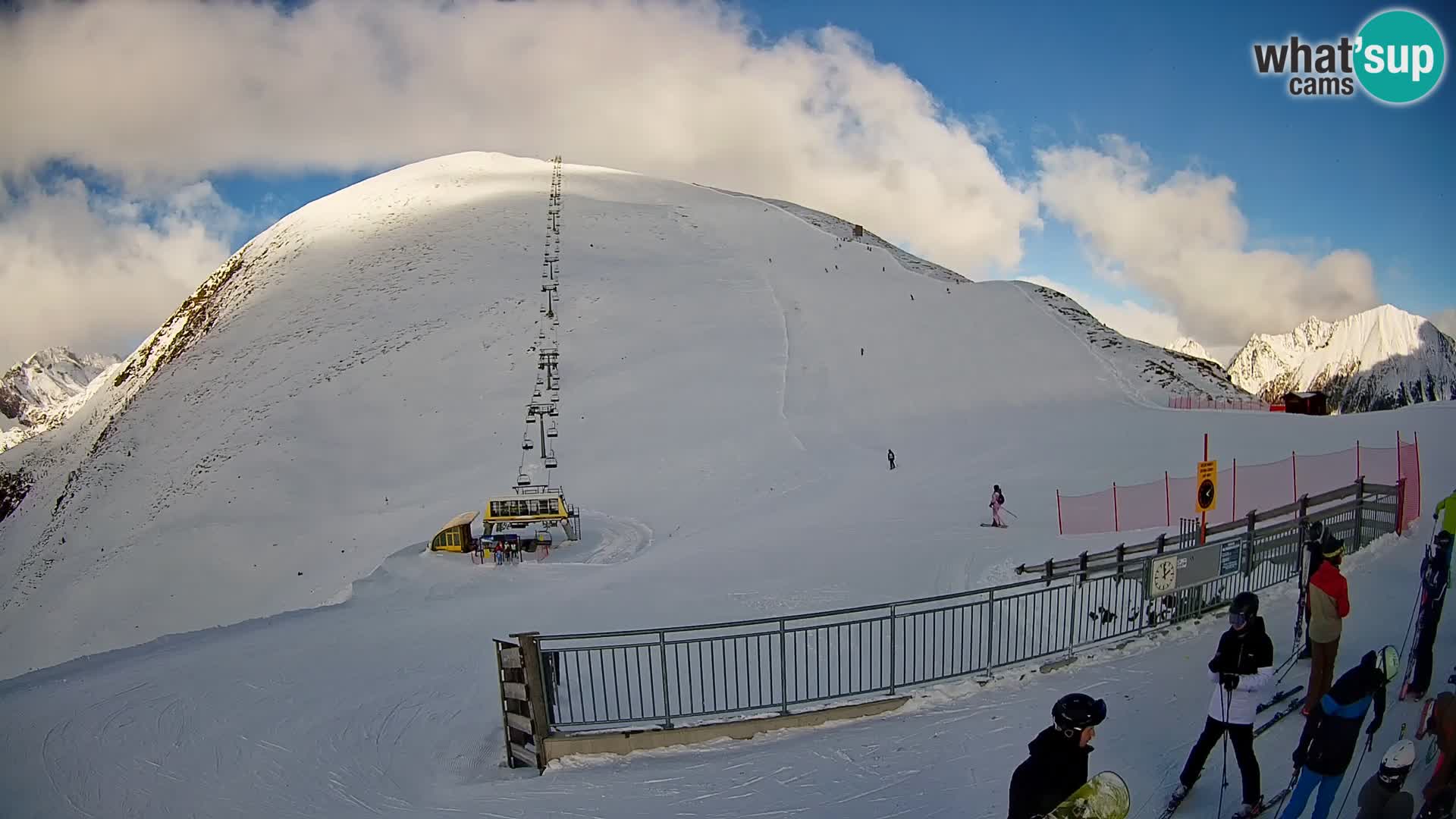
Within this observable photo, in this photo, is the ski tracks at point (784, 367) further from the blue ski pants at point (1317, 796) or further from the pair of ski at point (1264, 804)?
the blue ski pants at point (1317, 796)

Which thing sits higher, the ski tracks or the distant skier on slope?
the ski tracks

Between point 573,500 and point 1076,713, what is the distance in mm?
27343

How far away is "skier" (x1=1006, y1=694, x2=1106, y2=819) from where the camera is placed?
3.82 m

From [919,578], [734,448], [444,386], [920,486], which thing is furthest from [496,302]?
[919,578]

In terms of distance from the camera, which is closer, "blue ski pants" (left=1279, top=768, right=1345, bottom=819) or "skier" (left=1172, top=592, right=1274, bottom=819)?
"blue ski pants" (left=1279, top=768, right=1345, bottom=819)

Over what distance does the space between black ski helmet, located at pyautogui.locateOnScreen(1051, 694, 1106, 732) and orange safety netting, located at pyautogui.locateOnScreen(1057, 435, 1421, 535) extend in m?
15.5

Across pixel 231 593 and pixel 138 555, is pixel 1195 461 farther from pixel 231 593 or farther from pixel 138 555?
pixel 138 555

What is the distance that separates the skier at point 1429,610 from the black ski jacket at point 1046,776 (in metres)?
4.42

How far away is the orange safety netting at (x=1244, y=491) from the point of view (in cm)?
1823

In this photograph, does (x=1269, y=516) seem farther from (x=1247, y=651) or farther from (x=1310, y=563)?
(x=1247, y=651)

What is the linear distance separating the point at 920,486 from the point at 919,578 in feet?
33.0

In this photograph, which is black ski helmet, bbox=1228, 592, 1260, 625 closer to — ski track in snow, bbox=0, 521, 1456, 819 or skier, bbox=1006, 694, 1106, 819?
ski track in snow, bbox=0, 521, 1456, 819

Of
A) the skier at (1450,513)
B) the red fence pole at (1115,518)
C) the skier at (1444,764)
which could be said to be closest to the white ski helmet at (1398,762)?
the skier at (1444,764)

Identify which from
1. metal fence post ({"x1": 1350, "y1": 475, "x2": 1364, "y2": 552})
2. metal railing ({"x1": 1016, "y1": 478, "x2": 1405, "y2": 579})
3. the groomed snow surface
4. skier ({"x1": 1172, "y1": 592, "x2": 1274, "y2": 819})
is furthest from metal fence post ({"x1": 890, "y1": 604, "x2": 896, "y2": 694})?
metal fence post ({"x1": 1350, "y1": 475, "x2": 1364, "y2": 552})
